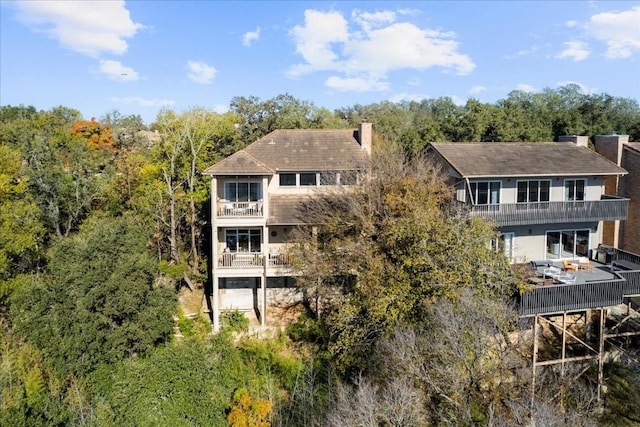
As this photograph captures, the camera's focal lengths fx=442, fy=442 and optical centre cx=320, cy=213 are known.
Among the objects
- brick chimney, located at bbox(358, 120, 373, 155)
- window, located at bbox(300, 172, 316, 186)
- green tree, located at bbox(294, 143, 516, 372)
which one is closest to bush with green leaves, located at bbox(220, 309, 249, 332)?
green tree, located at bbox(294, 143, 516, 372)

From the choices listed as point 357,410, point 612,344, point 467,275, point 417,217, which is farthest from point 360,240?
point 612,344

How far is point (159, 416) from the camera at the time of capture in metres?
14.8

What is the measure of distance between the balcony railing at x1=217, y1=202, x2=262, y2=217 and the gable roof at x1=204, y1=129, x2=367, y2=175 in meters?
1.96

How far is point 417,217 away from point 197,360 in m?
9.83

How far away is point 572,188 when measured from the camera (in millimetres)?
24641

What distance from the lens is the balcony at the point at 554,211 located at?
874 inches

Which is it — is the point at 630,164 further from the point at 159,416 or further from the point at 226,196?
the point at 159,416

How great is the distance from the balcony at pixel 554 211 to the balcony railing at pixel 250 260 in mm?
10002

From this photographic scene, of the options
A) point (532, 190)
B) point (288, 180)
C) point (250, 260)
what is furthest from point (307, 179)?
point (532, 190)

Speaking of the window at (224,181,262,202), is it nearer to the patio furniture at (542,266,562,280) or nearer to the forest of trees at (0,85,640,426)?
the forest of trees at (0,85,640,426)

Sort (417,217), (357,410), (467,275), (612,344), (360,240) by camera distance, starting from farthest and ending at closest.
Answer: (612,344) < (360,240) < (417,217) < (467,275) < (357,410)

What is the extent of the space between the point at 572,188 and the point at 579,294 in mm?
8678

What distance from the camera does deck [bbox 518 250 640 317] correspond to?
58.0 feet

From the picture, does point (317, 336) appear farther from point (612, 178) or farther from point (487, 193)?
point (612, 178)
